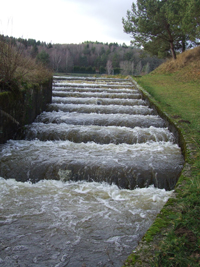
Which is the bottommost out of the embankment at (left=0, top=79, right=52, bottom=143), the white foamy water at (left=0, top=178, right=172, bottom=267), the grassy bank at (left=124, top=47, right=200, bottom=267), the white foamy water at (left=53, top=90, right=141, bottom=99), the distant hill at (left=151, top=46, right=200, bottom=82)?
the white foamy water at (left=0, top=178, right=172, bottom=267)

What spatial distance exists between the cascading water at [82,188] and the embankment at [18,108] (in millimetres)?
309

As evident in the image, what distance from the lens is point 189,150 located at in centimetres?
470

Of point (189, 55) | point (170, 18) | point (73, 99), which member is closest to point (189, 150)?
point (73, 99)

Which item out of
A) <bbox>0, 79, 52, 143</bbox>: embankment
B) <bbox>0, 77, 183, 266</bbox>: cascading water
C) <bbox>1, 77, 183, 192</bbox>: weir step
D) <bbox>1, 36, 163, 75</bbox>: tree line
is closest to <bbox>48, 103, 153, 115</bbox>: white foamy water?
<bbox>1, 77, 183, 192</bbox>: weir step

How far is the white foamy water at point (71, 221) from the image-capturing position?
2.60 m

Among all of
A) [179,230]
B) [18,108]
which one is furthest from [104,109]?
[179,230]

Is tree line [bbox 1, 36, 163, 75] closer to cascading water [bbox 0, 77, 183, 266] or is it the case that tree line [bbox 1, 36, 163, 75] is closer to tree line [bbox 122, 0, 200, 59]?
tree line [bbox 122, 0, 200, 59]

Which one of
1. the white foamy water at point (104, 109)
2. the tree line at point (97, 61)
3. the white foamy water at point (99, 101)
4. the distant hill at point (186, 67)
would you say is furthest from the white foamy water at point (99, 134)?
the tree line at point (97, 61)

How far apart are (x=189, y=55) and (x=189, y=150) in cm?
1795

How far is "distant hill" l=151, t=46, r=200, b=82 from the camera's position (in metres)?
16.9

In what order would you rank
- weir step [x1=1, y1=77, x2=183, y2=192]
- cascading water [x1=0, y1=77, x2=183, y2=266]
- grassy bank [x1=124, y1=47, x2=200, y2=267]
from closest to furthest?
1. grassy bank [x1=124, y1=47, x2=200, y2=267]
2. cascading water [x1=0, y1=77, x2=183, y2=266]
3. weir step [x1=1, y1=77, x2=183, y2=192]

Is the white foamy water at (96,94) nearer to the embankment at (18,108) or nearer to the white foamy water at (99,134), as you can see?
the embankment at (18,108)

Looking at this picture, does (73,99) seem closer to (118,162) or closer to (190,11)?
(118,162)

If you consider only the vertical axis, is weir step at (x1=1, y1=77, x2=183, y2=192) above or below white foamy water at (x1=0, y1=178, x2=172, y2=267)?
above
